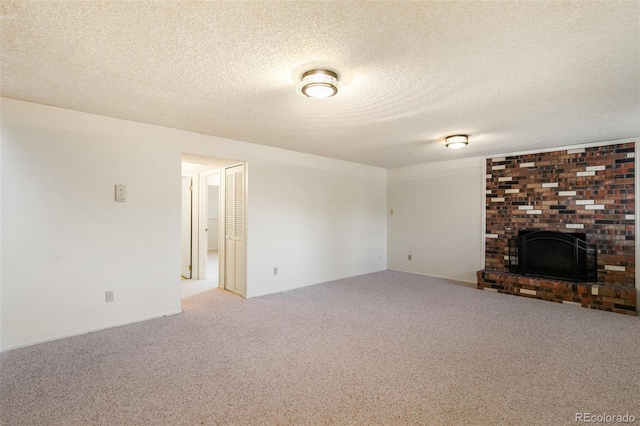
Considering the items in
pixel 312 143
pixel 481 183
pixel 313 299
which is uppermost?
pixel 312 143

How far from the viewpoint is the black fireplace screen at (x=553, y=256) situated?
4.38 m

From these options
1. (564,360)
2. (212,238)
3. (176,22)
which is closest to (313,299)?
(564,360)

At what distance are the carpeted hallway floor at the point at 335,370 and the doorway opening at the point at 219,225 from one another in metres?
1.08

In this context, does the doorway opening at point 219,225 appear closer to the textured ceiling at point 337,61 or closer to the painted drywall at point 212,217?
the textured ceiling at point 337,61

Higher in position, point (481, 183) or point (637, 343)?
point (481, 183)

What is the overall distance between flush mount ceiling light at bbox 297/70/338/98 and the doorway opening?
7.74ft

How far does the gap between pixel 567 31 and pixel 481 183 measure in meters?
4.00

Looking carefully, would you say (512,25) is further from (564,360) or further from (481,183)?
(481,183)

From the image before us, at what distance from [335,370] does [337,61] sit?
229cm

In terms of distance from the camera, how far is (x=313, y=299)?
4.46 m

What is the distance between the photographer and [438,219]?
5977 mm

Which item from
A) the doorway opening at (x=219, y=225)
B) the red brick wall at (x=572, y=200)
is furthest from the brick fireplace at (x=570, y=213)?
the doorway opening at (x=219, y=225)

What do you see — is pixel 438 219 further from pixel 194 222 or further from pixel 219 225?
pixel 194 222
